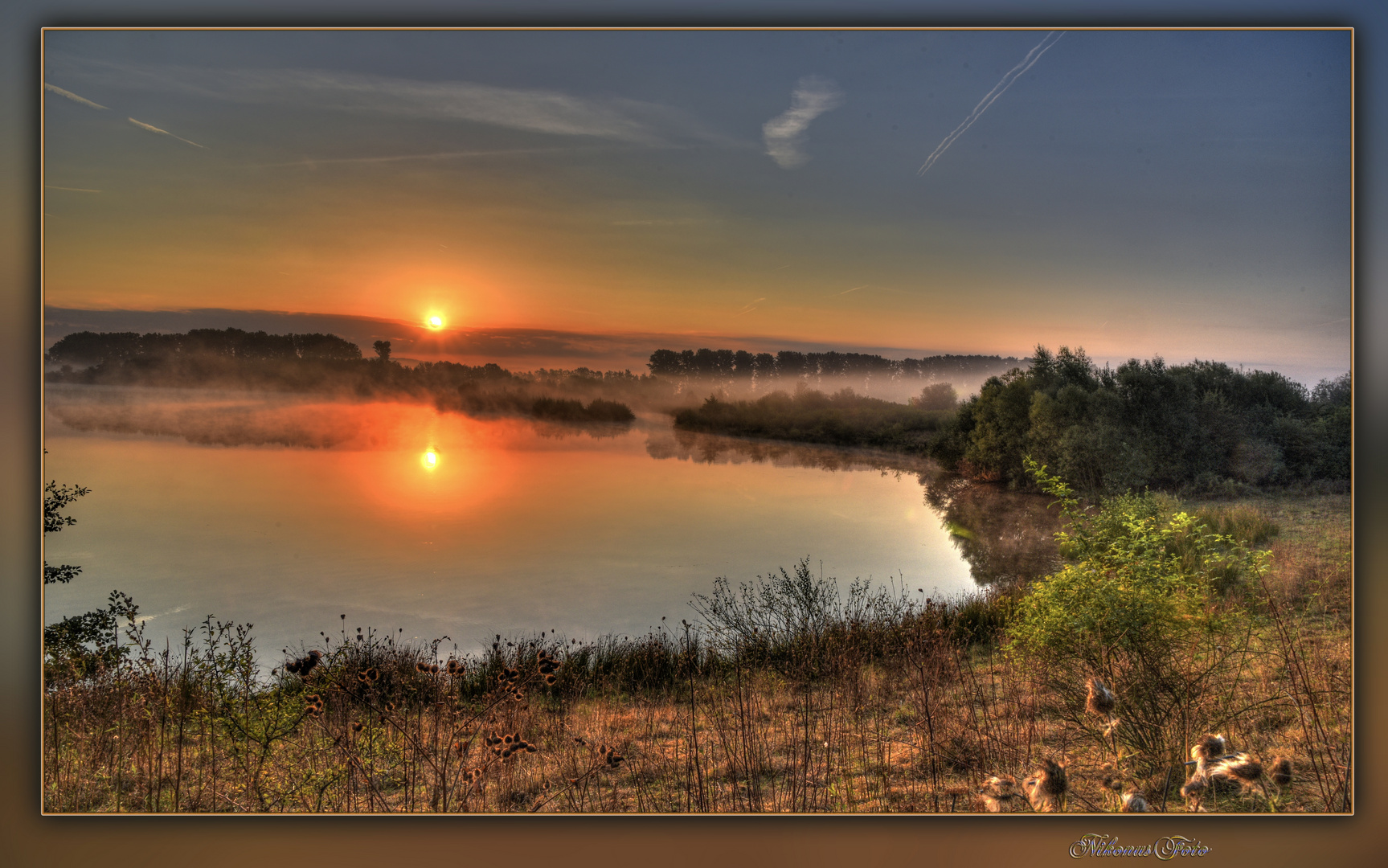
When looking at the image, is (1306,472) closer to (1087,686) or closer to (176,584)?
(1087,686)

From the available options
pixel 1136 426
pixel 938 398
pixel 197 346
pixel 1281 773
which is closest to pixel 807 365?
pixel 938 398

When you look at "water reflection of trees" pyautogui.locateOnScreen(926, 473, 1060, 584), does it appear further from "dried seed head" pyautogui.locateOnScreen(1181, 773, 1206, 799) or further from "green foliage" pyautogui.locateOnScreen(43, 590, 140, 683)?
"green foliage" pyautogui.locateOnScreen(43, 590, 140, 683)

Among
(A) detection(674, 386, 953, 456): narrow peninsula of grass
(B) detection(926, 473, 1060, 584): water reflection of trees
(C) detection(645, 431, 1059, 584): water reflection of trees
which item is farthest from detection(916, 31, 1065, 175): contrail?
(B) detection(926, 473, 1060, 584): water reflection of trees

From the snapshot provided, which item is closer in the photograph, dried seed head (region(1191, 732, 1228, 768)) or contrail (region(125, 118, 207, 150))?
dried seed head (region(1191, 732, 1228, 768))

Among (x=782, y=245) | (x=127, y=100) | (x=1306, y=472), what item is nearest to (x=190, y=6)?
(x=127, y=100)

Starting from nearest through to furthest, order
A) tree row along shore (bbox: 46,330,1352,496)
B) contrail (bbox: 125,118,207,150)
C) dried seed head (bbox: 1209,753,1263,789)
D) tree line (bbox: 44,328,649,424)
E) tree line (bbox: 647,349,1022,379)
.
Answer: dried seed head (bbox: 1209,753,1263,789)
contrail (bbox: 125,118,207,150)
tree line (bbox: 44,328,649,424)
tree row along shore (bbox: 46,330,1352,496)
tree line (bbox: 647,349,1022,379)

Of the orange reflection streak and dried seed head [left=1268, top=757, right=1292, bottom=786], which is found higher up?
the orange reflection streak
